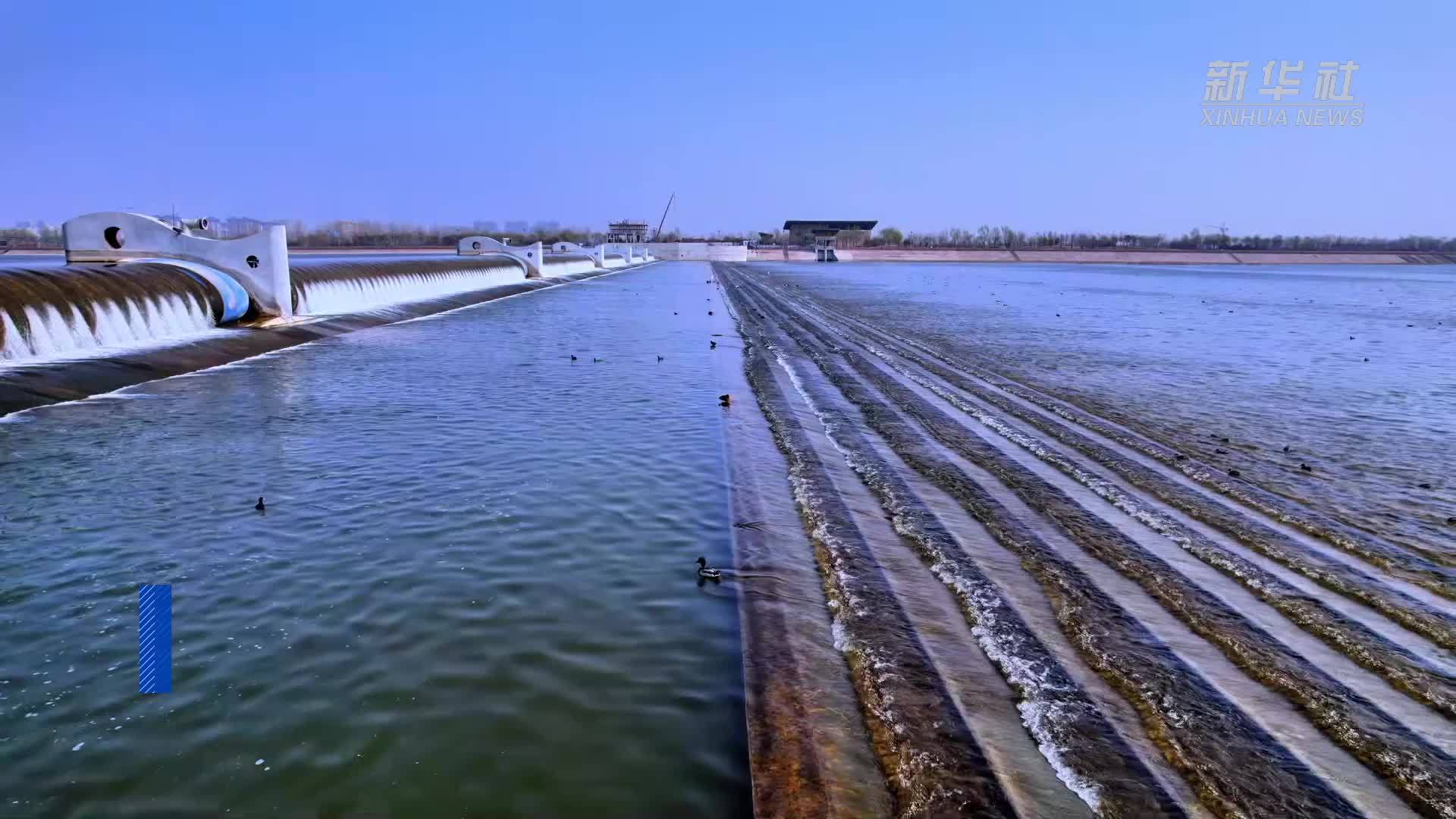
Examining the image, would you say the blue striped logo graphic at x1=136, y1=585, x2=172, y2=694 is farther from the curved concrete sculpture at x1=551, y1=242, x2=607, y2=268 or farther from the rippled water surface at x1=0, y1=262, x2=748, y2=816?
the curved concrete sculpture at x1=551, y1=242, x2=607, y2=268

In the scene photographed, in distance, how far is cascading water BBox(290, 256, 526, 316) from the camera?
27859 mm

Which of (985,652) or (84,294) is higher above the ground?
(84,294)

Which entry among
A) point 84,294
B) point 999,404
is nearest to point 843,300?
point 999,404

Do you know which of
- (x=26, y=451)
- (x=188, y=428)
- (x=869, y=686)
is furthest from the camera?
(x=188, y=428)

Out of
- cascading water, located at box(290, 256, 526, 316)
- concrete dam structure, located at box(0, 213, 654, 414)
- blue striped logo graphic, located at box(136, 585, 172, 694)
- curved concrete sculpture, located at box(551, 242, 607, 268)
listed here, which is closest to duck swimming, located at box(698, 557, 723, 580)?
blue striped logo graphic, located at box(136, 585, 172, 694)

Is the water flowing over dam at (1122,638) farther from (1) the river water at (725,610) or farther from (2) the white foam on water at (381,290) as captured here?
(2) the white foam on water at (381,290)

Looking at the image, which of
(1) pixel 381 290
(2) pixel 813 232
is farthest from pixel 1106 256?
(1) pixel 381 290

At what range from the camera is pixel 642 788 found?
12.4 feet

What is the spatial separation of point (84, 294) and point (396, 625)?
1742 cm

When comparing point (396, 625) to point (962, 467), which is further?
point (962, 467)

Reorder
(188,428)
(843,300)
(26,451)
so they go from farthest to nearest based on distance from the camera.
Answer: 1. (843,300)
2. (188,428)
3. (26,451)

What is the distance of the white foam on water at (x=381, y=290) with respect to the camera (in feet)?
90.9

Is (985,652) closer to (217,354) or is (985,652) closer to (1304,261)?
(217,354)

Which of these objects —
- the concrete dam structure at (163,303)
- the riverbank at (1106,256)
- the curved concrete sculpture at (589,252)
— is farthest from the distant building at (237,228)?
the riverbank at (1106,256)
